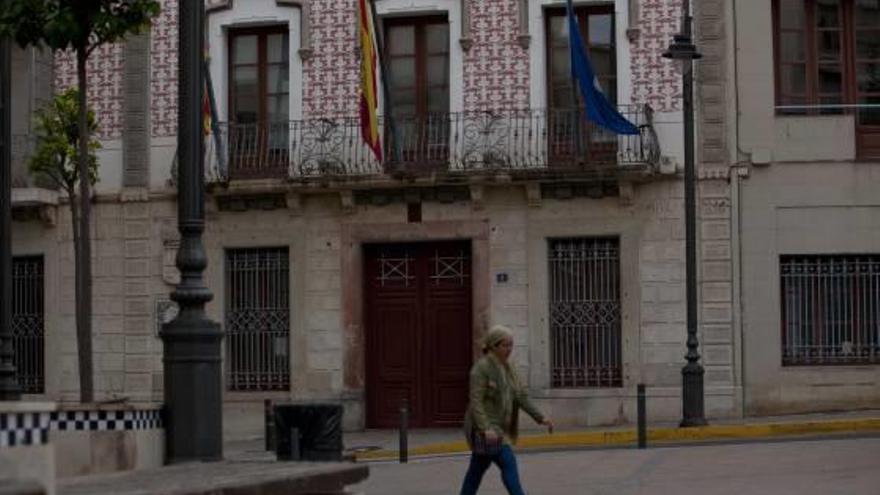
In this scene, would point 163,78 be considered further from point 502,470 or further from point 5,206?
point 502,470

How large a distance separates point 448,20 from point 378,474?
32.7 ft

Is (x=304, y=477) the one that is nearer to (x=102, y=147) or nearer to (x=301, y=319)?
(x=301, y=319)

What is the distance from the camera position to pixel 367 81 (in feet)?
81.8

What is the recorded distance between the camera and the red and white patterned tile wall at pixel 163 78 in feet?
88.9

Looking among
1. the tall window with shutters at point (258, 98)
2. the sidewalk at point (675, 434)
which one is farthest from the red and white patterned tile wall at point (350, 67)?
the sidewalk at point (675, 434)

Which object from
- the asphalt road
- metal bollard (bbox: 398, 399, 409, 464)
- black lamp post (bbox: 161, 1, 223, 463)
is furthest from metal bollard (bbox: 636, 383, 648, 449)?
black lamp post (bbox: 161, 1, 223, 463)

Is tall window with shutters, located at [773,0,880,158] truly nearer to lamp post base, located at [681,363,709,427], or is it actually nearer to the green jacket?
lamp post base, located at [681,363,709,427]

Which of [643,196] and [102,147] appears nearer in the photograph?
[643,196]

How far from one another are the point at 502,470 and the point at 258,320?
577 inches

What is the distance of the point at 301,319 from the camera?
26.4 m

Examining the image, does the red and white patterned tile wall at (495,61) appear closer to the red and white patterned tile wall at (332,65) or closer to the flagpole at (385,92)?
the flagpole at (385,92)

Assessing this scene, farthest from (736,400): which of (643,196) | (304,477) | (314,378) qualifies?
(304,477)

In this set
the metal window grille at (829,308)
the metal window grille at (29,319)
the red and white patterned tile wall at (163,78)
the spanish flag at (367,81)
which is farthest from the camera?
the metal window grille at (29,319)

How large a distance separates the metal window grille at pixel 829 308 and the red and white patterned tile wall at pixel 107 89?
11.0 meters
